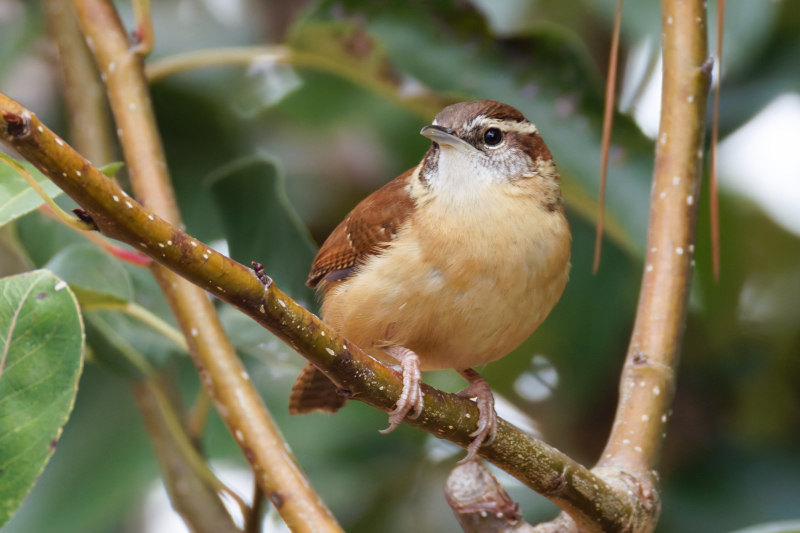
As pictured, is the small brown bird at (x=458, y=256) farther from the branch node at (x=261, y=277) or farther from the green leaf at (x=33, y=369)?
the green leaf at (x=33, y=369)

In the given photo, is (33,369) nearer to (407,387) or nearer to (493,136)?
(407,387)

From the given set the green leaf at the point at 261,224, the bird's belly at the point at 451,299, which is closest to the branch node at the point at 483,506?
the bird's belly at the point at 451,299

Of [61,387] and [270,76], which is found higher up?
[270,76]

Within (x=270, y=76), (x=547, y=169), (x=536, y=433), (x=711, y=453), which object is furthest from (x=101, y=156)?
(x=711, y=453)

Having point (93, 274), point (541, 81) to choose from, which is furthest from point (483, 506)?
point (541, 81)

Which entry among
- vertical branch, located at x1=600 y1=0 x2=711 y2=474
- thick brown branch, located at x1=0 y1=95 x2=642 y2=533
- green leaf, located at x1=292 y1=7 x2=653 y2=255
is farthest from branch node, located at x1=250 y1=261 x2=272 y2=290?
green leaf, located at x1=292 y1=7 x2=653 y2=255

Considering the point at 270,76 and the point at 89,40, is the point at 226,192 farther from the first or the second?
the point at 270,76
